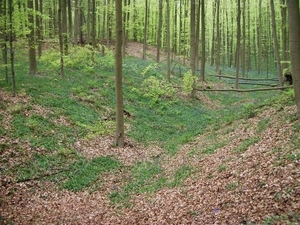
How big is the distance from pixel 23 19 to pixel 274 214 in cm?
1564

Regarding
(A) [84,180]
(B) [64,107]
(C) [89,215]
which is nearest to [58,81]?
(B) [64,107]

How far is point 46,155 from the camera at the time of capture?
11.8 m

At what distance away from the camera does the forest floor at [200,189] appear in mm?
6645

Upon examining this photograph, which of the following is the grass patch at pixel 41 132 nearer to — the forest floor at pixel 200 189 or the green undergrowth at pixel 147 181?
the forest floor at pixel 200 189

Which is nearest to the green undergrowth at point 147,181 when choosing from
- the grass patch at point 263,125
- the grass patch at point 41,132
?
the grass patch at point 263,125

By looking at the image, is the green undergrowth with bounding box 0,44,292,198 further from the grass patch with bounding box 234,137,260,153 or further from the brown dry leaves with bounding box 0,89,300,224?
the brown dry leaves with bounding box 0,89,300,224

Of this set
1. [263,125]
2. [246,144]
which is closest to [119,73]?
[246,144]

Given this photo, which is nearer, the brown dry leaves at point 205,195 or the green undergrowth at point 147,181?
the brown dry leaves at point 205,195

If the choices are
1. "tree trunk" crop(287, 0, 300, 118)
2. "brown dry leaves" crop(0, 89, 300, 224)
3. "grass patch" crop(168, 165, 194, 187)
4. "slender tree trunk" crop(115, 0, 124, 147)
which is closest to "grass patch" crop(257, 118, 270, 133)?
"brown dry leaves" crop(0, 89, 300, 224)

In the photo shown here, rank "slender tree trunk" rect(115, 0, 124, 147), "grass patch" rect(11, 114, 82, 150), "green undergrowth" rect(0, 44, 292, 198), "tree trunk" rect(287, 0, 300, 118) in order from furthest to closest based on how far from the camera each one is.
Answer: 1. "slender tree trunk" rect(115, 0, 124, 147)
2. "grass patch" rect(11, 114, 82, 150)
3. "green undergrowth" rect(0, 44, 292, 198)
4. "tree trunk" rect(287, 0, 300, 118)

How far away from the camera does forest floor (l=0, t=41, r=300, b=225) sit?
21.8 ft

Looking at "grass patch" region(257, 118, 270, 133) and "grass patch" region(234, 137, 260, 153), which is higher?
"grass patch" region(257, 118, 270, 133)

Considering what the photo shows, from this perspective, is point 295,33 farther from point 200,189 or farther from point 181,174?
point 181,174

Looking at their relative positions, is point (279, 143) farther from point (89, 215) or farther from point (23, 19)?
point (23, 19)
